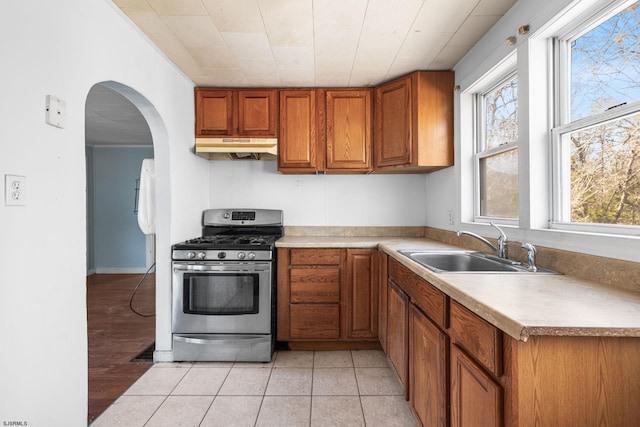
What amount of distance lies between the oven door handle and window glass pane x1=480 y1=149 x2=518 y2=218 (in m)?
1.95

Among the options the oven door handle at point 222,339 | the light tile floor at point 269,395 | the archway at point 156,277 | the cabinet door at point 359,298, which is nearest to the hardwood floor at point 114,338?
the archway at point 156,277

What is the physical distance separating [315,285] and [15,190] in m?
1.96

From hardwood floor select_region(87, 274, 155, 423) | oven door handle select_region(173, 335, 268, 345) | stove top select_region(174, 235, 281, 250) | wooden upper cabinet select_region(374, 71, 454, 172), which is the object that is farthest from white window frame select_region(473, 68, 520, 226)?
hardwood floor select_region(87, 274, 155, 423)

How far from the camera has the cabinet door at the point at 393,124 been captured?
2680 mm

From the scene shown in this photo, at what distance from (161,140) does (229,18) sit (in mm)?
1073

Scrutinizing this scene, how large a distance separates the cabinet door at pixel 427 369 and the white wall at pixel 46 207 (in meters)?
1.65

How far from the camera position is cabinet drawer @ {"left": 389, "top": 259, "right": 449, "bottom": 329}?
1.34 m

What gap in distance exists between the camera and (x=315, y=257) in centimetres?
268

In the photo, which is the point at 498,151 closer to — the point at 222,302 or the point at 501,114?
the point at 501,114

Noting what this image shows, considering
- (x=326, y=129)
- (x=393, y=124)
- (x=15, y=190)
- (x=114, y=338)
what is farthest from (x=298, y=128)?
(x=114, y=338)

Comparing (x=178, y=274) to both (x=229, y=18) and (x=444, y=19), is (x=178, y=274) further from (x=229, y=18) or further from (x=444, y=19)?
(x=444, y=19)

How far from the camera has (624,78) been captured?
1.31m

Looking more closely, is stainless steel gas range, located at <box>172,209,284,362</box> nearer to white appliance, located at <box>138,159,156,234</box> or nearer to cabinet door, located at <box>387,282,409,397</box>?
white appliance, located at <box>138,159,156,234</box>

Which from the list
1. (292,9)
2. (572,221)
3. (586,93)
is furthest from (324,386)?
(292,9)
